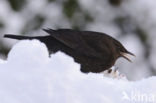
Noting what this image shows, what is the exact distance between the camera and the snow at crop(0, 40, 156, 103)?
88cm

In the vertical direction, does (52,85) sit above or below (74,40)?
below

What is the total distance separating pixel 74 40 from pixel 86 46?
0.38 feet

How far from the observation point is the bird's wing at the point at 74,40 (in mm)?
4320

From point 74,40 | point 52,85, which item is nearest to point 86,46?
point 74,40

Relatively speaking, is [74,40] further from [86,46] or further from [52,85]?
[52,85]

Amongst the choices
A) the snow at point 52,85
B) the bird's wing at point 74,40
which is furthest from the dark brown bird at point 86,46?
the snow at point 52,85

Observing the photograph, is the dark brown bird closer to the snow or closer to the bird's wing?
the bird's wing

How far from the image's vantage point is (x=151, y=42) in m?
6.55

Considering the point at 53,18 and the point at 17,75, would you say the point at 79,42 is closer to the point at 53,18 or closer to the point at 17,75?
the point at 53,18

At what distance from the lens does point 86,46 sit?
446cm

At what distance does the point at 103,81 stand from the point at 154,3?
19.1ft

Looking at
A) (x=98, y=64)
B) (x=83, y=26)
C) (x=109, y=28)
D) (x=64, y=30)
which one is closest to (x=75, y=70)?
(x=98, y=64)

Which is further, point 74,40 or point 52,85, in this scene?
point 74,40

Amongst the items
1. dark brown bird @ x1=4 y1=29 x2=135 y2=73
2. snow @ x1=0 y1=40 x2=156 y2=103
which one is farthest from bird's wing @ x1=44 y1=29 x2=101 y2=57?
snow @ x1=0 y1=40 x2=156 y2=103
